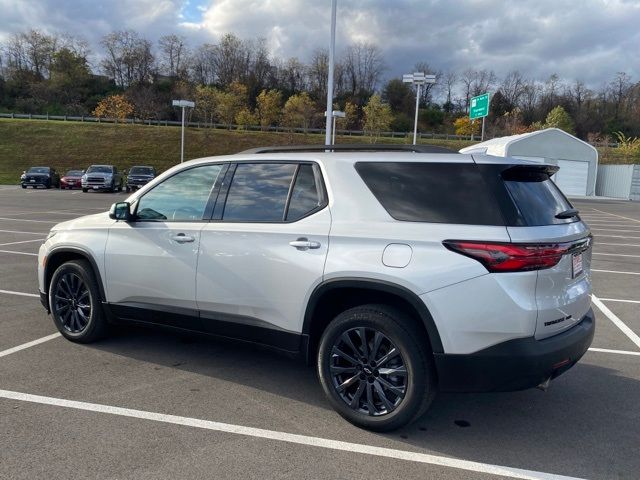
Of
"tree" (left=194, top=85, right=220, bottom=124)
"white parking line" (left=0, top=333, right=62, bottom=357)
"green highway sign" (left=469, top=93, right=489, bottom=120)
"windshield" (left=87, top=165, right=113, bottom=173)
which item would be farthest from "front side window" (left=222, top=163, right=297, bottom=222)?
"tree" (left=194, top=85, right=220, bottom=124)

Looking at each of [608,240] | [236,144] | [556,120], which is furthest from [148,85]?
[608,240]

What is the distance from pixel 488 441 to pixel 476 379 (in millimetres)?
563

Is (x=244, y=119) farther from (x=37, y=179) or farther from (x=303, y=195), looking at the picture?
(x=303, y=195)

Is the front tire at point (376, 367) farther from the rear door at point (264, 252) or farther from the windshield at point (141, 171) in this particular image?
the windshield at point (141, 171)

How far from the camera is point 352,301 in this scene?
3.78 m

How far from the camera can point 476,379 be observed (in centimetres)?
328

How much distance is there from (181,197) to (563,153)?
42735 millimetres

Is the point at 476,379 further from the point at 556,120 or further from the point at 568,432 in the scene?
the point at 556,120

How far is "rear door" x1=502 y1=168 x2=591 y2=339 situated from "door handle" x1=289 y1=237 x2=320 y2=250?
1276mm

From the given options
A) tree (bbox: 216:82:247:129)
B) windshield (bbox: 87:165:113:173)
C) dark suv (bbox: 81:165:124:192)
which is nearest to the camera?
dark suv (bbox: 81:165:124:192)

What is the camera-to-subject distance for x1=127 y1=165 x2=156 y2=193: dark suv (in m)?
31.5

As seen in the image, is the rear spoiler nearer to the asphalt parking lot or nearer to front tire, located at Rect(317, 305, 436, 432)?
front tire, located at Rect(317, 305, 436, 432)

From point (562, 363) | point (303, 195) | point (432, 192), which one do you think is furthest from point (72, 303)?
point (562, 363)

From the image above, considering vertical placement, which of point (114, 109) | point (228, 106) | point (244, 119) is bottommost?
point (244, 119)
